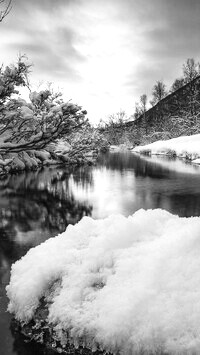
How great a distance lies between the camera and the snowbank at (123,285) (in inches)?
87.9

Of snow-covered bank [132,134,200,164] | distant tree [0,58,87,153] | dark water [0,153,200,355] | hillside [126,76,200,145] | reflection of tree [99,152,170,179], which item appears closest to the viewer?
dark water [0,153,200,355]

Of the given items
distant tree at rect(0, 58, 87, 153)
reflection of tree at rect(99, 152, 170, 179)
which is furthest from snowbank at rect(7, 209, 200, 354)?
reflection of tree at rect(99, 152, 170, 179)

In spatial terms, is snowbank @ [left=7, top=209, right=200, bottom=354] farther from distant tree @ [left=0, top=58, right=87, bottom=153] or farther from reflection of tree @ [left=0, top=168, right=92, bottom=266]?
distant tree @ [left=0, top=58, right=87, bottom=153]

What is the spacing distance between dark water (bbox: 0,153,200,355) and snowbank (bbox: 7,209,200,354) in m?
0.41

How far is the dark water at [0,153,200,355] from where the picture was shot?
450 centimetres

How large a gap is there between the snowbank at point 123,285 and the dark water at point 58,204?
41cm

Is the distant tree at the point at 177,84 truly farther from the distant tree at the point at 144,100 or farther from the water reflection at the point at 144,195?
the water reflection at the point at 144,195

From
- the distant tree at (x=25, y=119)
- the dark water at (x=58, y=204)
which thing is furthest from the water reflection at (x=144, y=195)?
the distant tree at (x=25, y=119)

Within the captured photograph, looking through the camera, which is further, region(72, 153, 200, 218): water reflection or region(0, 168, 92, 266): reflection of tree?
region(72, 153, 200, 218): water reflection

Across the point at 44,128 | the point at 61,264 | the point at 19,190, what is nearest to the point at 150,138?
the point at 19,190

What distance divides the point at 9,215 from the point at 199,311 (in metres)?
6.00

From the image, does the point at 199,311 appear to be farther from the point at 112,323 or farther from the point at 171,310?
the point at 112,323

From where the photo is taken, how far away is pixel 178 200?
8.91 metres

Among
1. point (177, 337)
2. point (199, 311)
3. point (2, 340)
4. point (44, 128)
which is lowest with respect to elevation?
point (2, 340)
